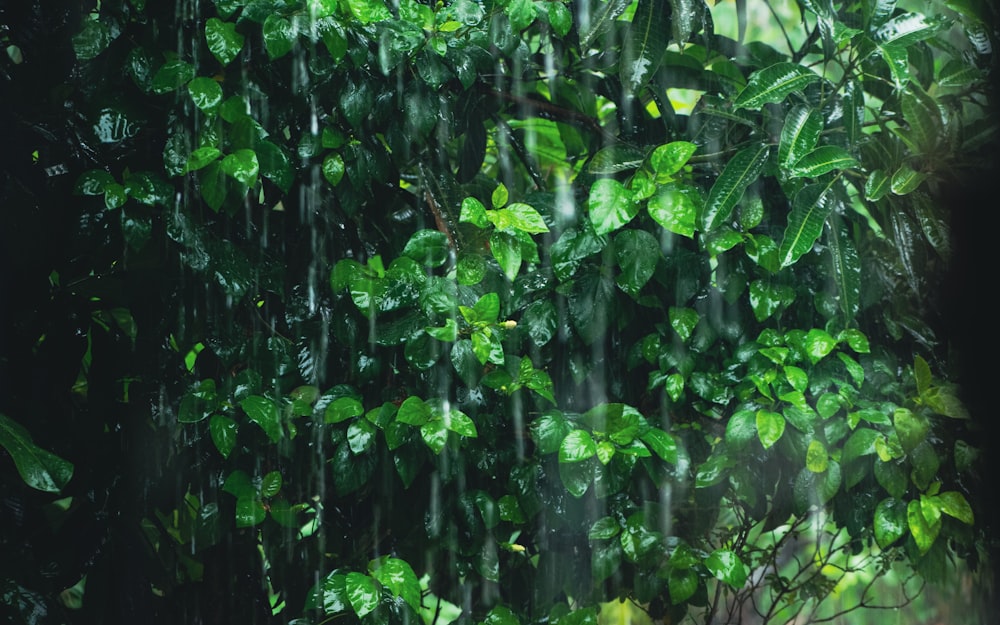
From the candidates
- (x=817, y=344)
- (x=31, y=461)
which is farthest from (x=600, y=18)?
(x=31, y=461)

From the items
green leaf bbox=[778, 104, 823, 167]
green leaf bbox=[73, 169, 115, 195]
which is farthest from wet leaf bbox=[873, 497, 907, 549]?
green leaf bbox=[73, 169, 115, 195]

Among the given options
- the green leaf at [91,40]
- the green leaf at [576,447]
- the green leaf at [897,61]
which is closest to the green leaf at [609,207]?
the green leaf at [576,447]

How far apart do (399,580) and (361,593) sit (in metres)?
0.08

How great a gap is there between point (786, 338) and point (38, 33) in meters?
1.64

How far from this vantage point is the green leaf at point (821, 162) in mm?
1574

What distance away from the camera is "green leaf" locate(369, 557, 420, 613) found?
1.60 m

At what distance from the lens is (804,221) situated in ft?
5.40

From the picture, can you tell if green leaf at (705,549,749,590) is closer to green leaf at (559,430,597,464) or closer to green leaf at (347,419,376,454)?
green leaf at (559,430,597,464)

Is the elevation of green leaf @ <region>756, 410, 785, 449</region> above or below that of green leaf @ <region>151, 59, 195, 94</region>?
below

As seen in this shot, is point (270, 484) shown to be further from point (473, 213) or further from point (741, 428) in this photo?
point (741, 428)

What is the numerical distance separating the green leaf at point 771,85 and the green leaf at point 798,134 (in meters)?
0.05

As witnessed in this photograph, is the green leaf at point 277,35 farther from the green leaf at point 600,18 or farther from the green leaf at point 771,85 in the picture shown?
the green leaf at point 771,85

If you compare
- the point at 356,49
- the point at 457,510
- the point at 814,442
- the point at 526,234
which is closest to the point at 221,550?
the point at 457,510

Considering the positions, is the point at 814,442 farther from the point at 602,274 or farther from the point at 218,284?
the point at 218,284
